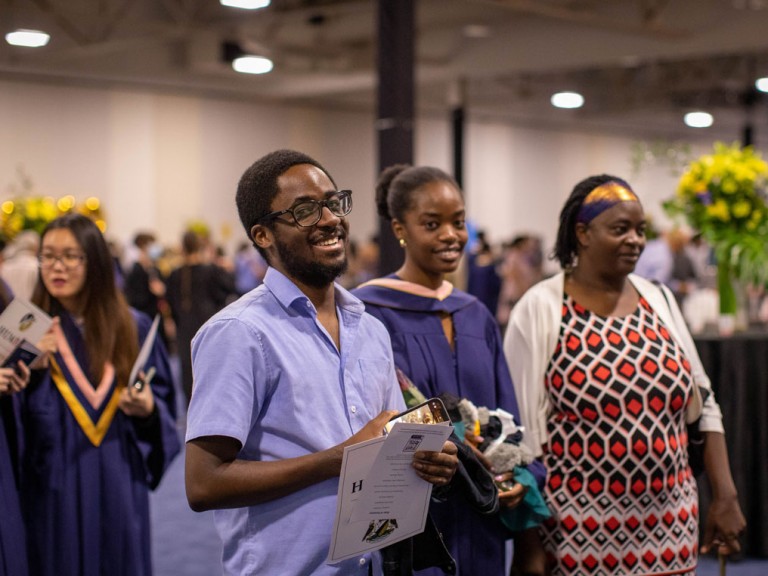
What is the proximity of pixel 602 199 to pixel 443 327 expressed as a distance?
0.60 metres

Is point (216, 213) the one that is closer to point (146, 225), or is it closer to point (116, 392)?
point (146, 225)

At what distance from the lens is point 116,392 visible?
335cm

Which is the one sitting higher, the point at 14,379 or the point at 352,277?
the point at 352,277

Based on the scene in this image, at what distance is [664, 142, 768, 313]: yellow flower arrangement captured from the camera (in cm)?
516

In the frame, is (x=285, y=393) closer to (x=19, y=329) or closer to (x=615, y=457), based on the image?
(x=615, y=457)

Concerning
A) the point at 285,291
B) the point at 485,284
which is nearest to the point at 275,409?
the point at 285,291

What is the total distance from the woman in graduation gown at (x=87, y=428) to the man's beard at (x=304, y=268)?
143cm

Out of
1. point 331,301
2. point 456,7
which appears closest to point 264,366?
point 331,301

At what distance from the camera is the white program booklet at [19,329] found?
292 cm

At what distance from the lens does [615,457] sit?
280 cm

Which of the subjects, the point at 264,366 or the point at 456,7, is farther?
the point at 456,7

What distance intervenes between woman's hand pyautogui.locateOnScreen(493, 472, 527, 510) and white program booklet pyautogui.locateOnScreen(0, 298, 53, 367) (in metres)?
1.37

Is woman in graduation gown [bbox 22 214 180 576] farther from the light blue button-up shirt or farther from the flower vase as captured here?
the flower vase

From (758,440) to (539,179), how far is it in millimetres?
17825
